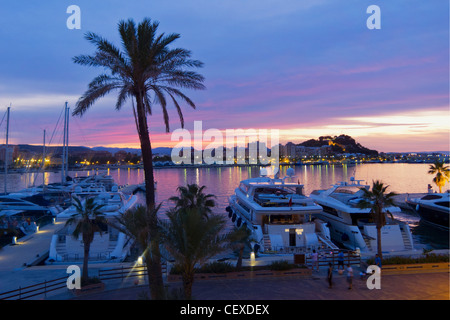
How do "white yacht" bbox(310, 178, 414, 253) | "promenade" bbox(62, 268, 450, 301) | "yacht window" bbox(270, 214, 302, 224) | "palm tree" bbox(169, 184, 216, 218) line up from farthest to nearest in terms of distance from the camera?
"yacht window" bbox(270, 214, 302, 224) < "white yacht" bbox(310, 178, 414, 253) < "palm tree" bbox(169, 184, 216, 218) < "promenade" bbox(62, 268, 450, 301)

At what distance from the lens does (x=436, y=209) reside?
31469 mm

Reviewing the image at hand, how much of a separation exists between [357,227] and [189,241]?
17.2 meters

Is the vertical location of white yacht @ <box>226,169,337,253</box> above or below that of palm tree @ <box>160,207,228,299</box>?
below

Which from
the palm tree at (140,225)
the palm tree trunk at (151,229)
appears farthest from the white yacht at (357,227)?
the palm tree at (140,225)

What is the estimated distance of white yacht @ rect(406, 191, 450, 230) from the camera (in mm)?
30781

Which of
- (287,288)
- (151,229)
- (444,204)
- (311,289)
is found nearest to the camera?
(151,229)

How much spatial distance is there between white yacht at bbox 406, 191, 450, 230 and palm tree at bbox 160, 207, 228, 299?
28.4 metres

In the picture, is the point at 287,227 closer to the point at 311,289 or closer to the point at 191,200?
the point at 191,200

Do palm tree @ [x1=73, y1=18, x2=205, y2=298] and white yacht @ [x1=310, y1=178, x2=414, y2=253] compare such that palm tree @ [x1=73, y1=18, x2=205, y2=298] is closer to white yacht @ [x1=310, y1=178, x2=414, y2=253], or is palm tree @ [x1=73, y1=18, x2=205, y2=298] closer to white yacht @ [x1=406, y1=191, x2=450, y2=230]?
white yacht @ [x1=310, y1=178, x2=414, y2=253]

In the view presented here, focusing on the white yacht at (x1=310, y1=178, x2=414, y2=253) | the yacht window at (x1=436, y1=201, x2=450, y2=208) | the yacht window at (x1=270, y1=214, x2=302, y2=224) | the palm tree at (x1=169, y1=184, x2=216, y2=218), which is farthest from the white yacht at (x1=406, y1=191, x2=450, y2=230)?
the palm tree at (x1=169, y1=184, x2=216, y2=218)

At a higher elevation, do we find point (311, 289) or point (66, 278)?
point (66, 278)

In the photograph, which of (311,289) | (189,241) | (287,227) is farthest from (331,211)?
(189,241)
